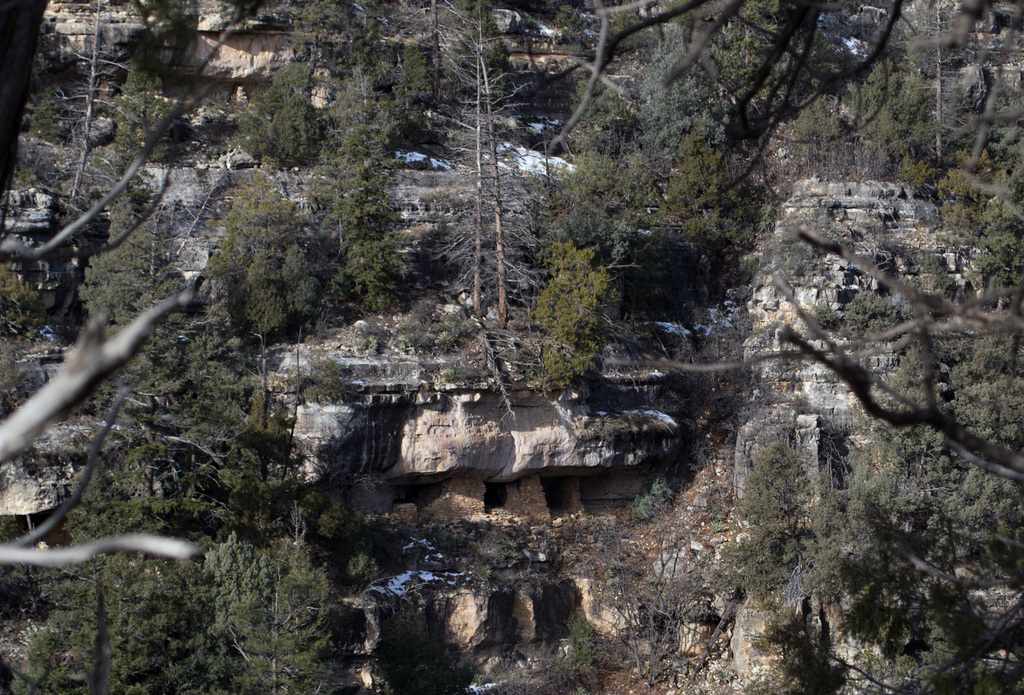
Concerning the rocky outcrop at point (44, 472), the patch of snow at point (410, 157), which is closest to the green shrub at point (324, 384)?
the rocky outcrop at point (44, 472)

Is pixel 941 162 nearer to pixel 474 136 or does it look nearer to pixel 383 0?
pixel 474 136

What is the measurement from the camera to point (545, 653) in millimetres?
15758

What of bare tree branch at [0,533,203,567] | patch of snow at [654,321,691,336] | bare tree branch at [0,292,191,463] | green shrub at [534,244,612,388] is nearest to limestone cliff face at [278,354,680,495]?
green shrub at [534,244,612,388]

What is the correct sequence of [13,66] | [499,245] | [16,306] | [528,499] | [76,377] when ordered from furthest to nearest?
1. [528,499]
2. [499,245]
3. [16,306]
4. [13,66]
5. [76,377]

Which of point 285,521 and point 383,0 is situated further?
point 383,0

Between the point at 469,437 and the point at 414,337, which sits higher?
the point at 414,337

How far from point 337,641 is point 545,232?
8990 mm

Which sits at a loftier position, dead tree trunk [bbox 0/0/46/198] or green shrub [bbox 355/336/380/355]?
dead tree trunk [bbox 0/0/46/198]

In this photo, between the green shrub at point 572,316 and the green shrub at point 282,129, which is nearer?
the green shrub at point 572,316

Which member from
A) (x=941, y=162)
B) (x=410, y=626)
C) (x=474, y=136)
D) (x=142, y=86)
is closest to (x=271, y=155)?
(x=142, y=86)

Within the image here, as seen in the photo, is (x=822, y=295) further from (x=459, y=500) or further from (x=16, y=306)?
(x=16, y=306)

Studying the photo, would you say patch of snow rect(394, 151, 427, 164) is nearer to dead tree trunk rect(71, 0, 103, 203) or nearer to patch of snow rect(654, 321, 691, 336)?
dead tree trunk rect(71, 0, 103, 203)

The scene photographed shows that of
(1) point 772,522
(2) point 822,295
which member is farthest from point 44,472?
(2) point 822,295

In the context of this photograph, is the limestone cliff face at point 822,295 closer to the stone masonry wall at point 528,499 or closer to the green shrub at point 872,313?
the green shrub at point 872,313
